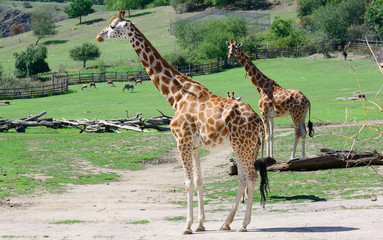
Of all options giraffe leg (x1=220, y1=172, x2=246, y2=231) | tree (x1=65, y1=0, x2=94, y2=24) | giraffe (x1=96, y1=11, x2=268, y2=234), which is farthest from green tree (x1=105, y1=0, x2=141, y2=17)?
giraffe leg (x1=220, y1=172, x2=246, y2=231)

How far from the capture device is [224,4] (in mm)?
138000

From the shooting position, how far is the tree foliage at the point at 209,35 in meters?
77.9

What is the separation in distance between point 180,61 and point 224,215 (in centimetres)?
6680

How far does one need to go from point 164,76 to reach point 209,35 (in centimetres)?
7017

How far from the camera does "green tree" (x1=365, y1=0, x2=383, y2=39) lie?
81.9m

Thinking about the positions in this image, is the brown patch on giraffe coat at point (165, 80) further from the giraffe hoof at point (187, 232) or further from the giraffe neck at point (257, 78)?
the giraffe neck at point (257, 78)

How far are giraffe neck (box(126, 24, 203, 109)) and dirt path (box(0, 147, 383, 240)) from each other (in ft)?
8.95

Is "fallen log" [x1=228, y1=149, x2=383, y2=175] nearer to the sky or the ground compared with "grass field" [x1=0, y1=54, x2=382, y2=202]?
nearer to the sky

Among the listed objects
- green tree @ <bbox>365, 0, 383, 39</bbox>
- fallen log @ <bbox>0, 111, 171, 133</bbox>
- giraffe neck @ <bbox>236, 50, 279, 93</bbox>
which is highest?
green tree @ <bbox>365, 0, 383, 39</bbox>

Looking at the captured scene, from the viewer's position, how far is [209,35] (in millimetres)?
81625

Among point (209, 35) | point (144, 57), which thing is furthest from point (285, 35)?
point (144, 57)

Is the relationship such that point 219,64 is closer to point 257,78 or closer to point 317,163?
point 257,78

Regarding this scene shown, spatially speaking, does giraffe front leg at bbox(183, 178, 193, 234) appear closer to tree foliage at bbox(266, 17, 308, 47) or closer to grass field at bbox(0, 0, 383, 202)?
grass field at bbox(0, 0, 383, 202)

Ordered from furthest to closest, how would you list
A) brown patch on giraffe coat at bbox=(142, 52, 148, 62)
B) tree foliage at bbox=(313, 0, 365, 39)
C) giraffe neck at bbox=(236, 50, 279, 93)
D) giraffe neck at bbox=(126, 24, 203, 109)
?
tree foliage at bbox=(313, 0, 365, 39)
giraffe neck at bbox=(236, 50, 279, 93)
brown patch on giraffe coat at bbox=(142, 52, 148, 62)
giraffe neck at bbox=(126, 24, 203, 109)
